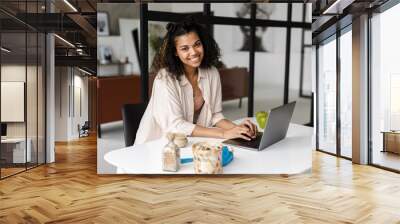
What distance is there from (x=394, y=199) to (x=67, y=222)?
10.2 feet

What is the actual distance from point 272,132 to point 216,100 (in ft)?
2.52

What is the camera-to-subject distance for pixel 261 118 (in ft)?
15.1

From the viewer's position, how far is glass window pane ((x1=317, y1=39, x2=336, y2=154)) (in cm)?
753

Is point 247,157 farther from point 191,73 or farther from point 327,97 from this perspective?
point 327,97

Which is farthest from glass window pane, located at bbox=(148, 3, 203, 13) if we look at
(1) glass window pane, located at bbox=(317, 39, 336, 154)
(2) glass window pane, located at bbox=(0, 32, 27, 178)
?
(1) glass window pane, located at bbox=(317, 39, 336, 154)

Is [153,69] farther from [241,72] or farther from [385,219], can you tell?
[385,219]

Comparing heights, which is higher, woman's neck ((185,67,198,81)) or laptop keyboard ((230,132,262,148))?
woman's neck ((185,67,198,81))

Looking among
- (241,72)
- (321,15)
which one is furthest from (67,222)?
(321,15)

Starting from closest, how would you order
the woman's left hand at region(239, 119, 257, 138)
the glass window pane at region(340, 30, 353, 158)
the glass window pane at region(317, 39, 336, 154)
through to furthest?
the woman's left hand at region(239, 119, 257, 138)
the glass window pane at region(340, 30, 353, 158)
the glass window pane at region(317, 39, 336, 154)

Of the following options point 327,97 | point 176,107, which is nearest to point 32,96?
point 176,107

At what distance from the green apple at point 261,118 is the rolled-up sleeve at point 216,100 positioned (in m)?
0.41

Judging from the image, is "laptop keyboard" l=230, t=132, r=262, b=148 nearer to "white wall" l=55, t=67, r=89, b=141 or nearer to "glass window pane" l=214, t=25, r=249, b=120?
"glass window pane" l=214, t=25, r=249, b=120

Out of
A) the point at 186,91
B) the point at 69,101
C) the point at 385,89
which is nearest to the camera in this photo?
the point at 186,91

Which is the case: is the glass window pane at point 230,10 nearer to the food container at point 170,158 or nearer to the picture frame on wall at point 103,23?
the picture frame on wall at point 103,23
